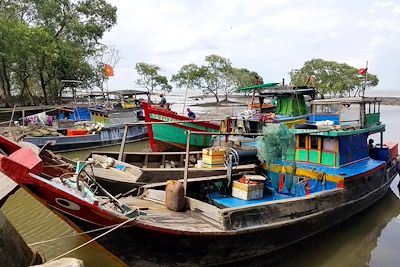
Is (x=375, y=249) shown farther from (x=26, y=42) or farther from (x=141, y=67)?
(x=141, y=67)

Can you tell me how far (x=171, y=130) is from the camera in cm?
1598

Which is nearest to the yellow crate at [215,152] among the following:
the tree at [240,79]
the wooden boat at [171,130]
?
the wooden boat at [171,130]

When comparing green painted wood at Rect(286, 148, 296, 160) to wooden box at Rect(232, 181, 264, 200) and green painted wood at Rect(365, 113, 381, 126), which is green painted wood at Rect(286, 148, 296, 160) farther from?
green painted wood at Rect(365, 113, 381, 126)

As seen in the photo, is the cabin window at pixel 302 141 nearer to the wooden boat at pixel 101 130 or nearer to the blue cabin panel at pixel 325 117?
the blue cabin panel at pixel 325 117

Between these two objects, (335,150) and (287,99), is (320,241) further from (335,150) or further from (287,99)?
(287,99)

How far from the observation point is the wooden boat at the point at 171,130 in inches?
615

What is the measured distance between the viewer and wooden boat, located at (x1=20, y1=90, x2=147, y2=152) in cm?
1891

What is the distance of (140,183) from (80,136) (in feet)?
38.0

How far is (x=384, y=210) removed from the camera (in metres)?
10.9

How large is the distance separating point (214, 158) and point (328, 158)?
9.35 feet

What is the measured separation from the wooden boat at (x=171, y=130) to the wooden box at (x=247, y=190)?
23.2 ft

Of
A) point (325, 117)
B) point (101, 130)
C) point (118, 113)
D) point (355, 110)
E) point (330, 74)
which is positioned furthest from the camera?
point (330, 74)

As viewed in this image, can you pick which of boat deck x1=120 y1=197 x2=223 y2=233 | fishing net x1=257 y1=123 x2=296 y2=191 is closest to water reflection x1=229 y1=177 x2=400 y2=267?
boat deck x1=120 y1=197 x2=223 y2=233

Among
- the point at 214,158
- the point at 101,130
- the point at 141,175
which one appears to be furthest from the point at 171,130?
the point at 141,175
